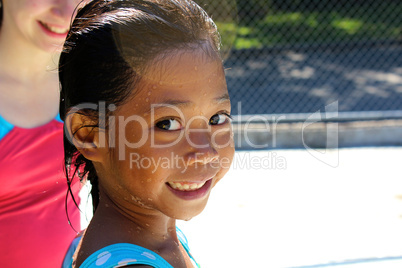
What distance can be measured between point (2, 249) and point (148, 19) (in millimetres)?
921

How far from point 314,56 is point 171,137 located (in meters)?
7.27

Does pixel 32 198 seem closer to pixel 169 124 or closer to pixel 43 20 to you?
pixel 43 20

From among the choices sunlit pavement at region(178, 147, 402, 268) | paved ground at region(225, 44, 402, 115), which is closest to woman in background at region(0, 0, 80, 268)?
sunlit pavement at region(178, 147, 402, 268)

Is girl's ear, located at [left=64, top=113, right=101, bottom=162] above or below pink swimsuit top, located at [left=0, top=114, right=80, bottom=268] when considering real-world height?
above

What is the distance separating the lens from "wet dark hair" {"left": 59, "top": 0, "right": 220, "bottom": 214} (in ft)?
3.73

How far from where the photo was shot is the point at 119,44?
1.13 metres

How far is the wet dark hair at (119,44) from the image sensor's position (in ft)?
3.73

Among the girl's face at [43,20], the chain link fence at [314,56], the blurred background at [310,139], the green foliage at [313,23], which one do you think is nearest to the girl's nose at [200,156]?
the girl's face at [43,20]

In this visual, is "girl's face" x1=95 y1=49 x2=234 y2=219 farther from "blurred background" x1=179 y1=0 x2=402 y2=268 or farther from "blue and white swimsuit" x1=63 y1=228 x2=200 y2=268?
"blurred background" x1=179 y1=0 x2=402 y2=268

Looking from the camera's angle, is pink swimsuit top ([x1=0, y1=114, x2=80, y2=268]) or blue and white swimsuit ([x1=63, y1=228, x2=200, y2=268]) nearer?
blue and white swimsuit ([x1=63, y1=228, x2=200, y2=268])

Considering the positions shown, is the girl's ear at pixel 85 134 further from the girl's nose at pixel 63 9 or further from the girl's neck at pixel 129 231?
the girl's nose at pixel 63 9

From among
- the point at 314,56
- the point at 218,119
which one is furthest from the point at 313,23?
the point at 218,119

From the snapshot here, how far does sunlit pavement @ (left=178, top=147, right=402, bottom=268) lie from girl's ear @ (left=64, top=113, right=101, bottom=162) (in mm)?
2137

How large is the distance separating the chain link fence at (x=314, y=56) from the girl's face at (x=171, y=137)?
4.75 m
